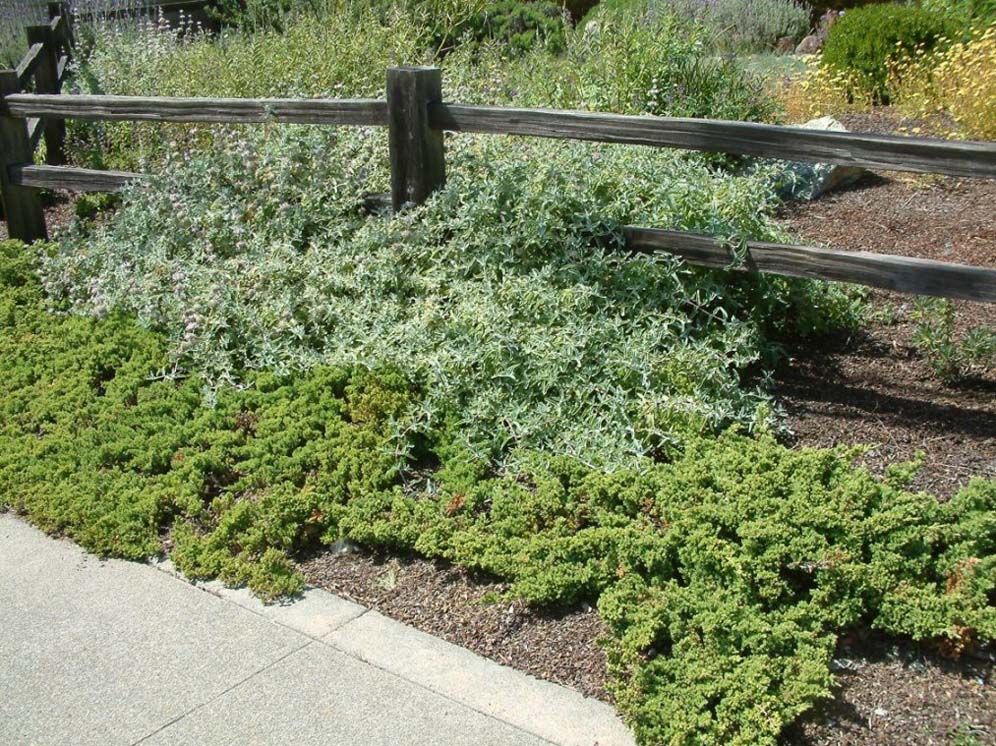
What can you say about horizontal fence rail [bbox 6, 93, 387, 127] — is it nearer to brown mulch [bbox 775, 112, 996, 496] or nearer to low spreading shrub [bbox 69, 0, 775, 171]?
low spreading shrub [bbox 69, 0, 775, 171]

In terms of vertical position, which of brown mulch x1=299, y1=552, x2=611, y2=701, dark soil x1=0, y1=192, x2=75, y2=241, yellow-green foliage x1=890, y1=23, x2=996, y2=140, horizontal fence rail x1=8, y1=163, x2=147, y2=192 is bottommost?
brown mulch x1=299, y1=552, x2=611, y2=701

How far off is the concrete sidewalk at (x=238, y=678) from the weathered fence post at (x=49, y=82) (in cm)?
683

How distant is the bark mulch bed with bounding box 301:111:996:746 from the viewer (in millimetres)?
3217

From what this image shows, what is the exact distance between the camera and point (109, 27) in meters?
11.6

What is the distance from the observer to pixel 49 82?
10102mm

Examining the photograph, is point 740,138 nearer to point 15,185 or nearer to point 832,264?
point 832,264

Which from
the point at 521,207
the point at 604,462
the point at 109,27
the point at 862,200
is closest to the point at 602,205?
the point at 521,207

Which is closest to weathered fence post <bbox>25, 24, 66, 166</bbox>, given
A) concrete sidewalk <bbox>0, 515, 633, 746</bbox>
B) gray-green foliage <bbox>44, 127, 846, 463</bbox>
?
gray-green foliage <bbox>44, 127, 846, 463</bbox>

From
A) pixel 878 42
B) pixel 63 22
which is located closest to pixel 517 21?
pixel 878 42

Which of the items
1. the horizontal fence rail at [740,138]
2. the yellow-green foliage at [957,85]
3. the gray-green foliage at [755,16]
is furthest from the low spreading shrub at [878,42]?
the horizontal fence rail at [740,138]

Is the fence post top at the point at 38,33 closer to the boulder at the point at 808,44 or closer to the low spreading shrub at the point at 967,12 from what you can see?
the low spreading shrub at the point at 967,12

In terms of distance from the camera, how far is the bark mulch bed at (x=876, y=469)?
3.22 meters

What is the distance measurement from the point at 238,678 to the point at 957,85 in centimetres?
811

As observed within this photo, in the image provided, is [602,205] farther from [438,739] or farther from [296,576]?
[438,739]
